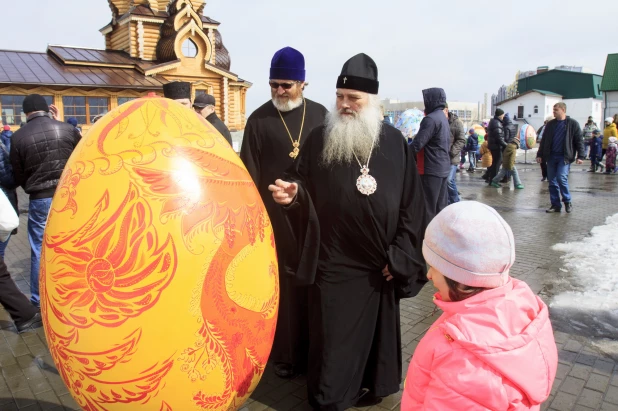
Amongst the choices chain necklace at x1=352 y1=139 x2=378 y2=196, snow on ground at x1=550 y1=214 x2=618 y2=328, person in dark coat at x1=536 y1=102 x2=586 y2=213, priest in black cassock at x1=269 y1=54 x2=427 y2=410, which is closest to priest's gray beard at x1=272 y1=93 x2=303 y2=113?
priest in black cassock at x1=269 y1=54 x2=427 y2=410

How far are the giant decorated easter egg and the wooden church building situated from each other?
66.0 ft

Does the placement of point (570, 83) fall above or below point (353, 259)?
above

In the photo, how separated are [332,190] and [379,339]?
0.96 metres

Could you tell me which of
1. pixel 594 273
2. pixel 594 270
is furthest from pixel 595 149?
pixel 594 273

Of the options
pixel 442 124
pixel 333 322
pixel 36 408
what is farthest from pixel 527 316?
pixel 442 124

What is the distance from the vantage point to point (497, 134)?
12.6 meters

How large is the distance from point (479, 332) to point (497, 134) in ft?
40.2

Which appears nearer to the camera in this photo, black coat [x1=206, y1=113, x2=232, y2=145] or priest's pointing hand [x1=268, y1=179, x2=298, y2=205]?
priest's pointing hand [x1=268, y1=179, x2=298, y2=205]

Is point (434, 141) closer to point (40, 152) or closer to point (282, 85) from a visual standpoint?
point (282, 85)

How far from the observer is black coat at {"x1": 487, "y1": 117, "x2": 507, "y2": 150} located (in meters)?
12.6

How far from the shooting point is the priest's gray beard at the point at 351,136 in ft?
9.16

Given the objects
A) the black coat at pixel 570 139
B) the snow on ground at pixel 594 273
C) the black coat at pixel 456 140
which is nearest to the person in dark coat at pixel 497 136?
the black coat at pixel 570 139

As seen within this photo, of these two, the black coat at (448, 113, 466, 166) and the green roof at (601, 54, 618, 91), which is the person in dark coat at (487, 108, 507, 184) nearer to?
the black coat at (448, 113, 466, 166)

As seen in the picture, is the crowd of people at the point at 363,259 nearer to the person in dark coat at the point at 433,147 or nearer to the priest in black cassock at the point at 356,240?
the priest in black cassock at the point at 356,240
